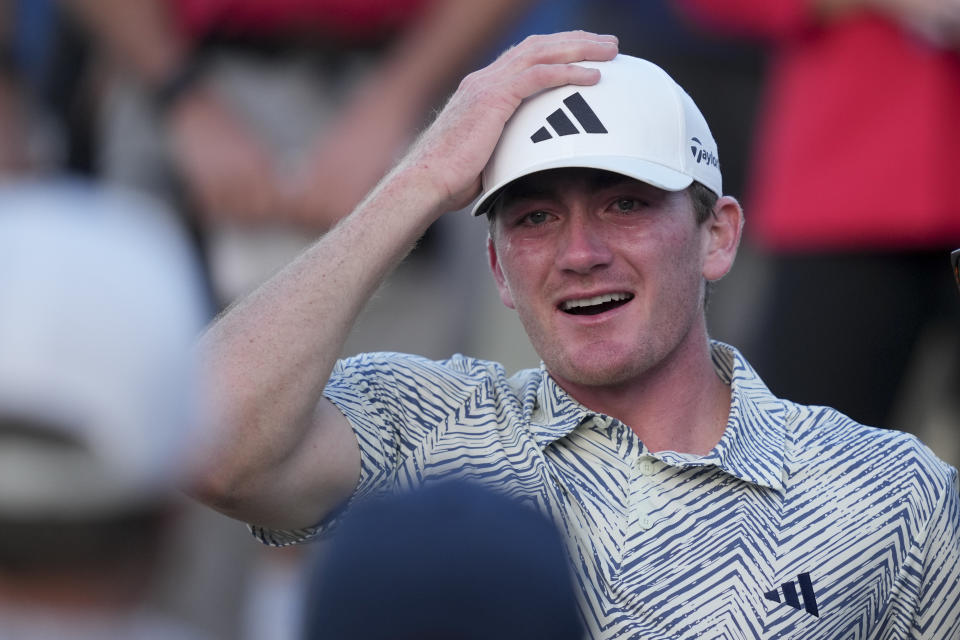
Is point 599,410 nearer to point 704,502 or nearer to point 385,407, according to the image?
point 704,502

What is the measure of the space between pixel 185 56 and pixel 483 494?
3236mm

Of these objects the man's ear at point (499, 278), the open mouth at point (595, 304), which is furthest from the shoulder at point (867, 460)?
the man's ear at point (499, 278)

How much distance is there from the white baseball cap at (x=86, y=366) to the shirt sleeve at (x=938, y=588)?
6.92 ft

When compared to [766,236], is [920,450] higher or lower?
lower

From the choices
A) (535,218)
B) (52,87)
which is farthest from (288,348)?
(52,87)

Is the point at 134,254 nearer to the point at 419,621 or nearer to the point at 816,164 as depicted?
the point at 419,621

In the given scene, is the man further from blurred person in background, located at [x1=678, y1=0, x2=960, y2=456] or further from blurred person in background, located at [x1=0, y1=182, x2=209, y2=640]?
blurred person in background, located at [x1=0, y1=182, x2=209, y2=640]

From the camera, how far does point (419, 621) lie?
5.81ft

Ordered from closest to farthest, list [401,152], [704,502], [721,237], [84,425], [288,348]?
1. [84,425]
2. [288,348]
3. [704,502]
4. [721,237]
5. [401,152]

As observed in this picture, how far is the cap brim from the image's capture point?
3.45 metres

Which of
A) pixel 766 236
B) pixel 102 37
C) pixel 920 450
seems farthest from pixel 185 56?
pixel 920 450

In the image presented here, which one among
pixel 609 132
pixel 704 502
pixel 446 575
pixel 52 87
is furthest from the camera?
pixel 52 87

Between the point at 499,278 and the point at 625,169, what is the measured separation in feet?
1.69

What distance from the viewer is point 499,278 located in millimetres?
3846
